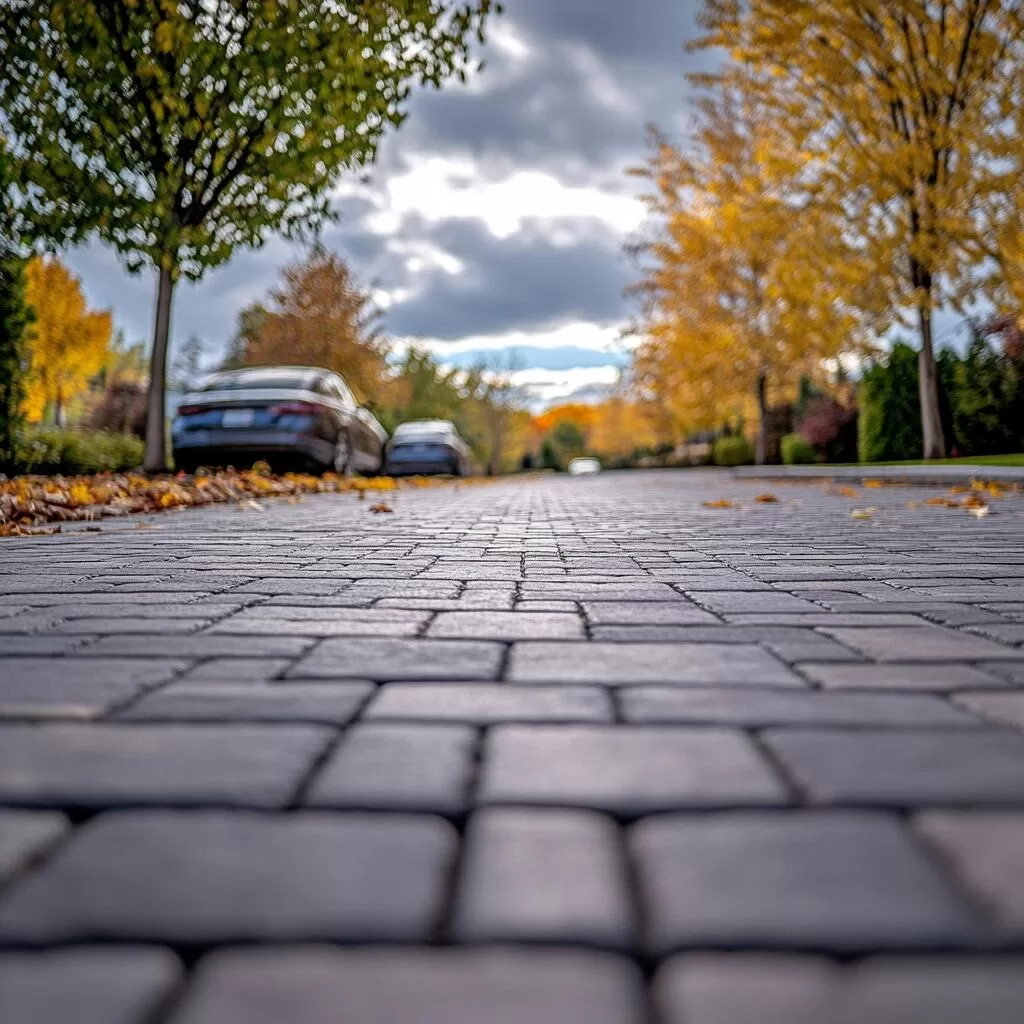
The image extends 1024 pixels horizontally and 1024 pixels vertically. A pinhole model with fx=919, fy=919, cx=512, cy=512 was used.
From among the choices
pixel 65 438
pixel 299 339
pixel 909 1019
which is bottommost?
pixel 909 1019

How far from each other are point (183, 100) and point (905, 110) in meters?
10.0

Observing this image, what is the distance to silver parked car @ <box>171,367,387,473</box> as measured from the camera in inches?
489

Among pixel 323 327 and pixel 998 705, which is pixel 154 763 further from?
pixel 323 327

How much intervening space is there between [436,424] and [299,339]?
10199 millimetres

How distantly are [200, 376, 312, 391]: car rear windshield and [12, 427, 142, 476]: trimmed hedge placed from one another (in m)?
1.94

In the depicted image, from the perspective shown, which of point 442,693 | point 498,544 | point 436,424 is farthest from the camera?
point 436,424

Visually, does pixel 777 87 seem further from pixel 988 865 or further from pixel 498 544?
pixel 988 865

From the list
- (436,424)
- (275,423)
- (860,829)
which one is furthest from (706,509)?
(436,424)

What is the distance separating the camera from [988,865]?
1168 millimetres

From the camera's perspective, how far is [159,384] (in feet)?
38.8

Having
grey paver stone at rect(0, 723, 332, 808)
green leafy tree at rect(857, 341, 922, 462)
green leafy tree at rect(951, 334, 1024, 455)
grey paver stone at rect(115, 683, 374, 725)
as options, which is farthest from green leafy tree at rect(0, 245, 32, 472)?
green leafy tree at rect(951, 334, 1024, 455)

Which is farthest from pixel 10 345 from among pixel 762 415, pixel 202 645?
pixel 762 415

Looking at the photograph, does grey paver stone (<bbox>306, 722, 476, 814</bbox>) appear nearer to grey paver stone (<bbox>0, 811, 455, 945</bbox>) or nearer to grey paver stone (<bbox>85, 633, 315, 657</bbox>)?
grey paver stone (<bbox>0, 811, 455, 945</bbox>)

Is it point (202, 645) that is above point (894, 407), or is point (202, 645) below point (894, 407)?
below
